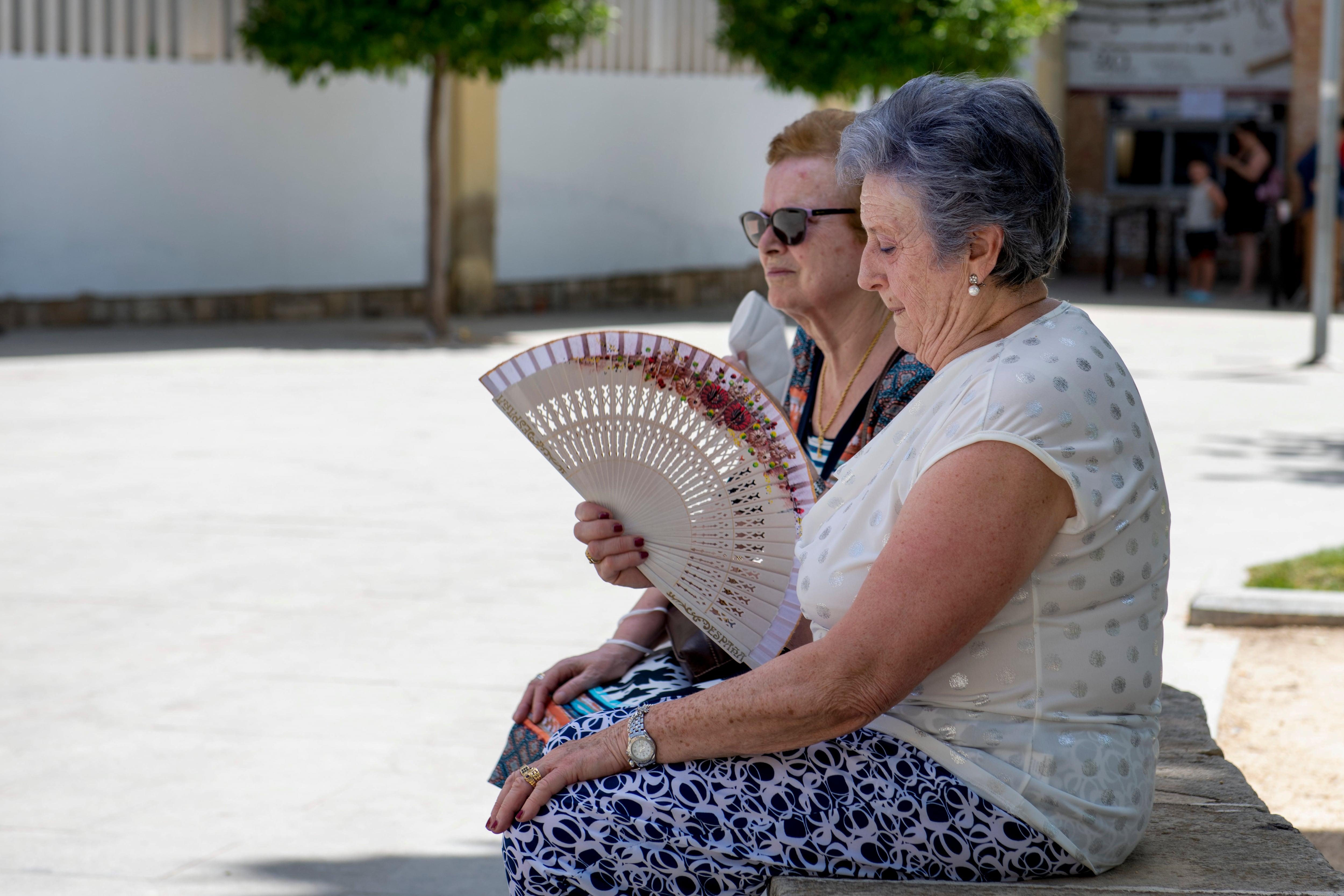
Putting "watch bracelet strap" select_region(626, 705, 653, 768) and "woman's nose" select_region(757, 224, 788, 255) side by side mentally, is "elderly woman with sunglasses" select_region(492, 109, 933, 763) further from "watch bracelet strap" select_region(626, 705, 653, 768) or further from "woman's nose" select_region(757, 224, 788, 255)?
"watch bracelet strap" select_region(626, 705, 653, 768)

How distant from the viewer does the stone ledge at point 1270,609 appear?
17.5 ft

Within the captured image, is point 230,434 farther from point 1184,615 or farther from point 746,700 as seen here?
point 746,700

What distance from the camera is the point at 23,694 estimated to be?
4535mm

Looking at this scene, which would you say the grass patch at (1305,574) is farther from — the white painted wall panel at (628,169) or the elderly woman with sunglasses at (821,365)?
the white painted wall panel at (628,169)

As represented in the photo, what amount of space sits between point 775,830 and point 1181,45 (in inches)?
925

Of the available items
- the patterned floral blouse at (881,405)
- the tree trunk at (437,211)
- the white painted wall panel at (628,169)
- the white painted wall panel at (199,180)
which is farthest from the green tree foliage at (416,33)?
the patterned floral blouse at (881,405)

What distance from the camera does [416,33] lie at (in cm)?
1352

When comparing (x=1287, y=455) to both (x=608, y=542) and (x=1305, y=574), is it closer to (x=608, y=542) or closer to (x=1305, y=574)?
(x=1305, y=574)

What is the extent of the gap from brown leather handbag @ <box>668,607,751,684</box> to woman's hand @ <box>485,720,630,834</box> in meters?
0.53

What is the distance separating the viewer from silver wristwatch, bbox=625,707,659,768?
2.06m

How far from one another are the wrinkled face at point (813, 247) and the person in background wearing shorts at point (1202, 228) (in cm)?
1844

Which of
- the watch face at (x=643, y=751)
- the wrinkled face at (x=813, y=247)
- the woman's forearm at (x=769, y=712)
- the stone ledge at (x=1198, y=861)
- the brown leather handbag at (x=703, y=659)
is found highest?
the wrinkled face at (x=813, y=247)

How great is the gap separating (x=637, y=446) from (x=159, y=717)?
2453mm

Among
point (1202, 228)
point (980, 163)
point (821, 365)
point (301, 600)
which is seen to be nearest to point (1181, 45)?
point (1202, 228)
